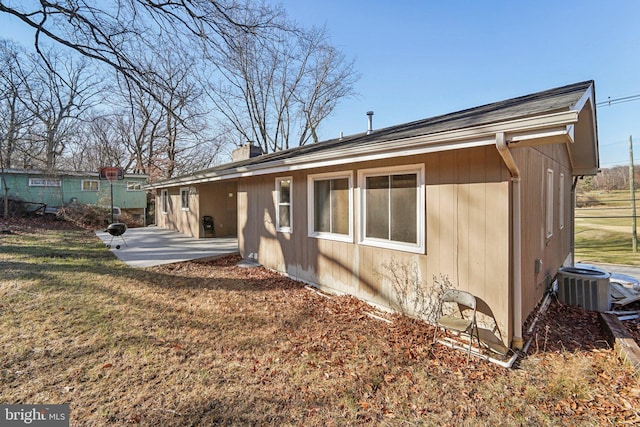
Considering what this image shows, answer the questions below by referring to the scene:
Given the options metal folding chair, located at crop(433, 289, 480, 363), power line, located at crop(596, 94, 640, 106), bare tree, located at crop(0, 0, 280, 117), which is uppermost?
power line, located at crop(596, 94, 640, 106)

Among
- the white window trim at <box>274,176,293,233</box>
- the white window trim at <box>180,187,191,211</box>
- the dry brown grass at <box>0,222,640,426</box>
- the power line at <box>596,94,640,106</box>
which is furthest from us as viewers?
the white window trim at <box>180,187,191,211</box>

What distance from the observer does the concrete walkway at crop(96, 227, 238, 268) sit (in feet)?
26.9

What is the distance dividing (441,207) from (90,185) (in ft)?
70.5

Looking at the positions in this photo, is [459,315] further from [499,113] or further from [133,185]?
[133,185]

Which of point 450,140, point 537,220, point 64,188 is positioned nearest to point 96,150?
point 64,188

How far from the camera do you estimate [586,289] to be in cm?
519

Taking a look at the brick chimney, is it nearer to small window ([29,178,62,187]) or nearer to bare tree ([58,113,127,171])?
small window ([29,178,62,187])

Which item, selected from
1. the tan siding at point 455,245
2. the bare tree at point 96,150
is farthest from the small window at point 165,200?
the tan siding at point 455,245

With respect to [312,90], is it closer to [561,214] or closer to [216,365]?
[561,214]

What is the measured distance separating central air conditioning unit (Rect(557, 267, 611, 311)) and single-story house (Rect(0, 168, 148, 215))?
19252 millimetres

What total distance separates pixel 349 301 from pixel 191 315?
2.56 m

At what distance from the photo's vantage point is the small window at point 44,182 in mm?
17266

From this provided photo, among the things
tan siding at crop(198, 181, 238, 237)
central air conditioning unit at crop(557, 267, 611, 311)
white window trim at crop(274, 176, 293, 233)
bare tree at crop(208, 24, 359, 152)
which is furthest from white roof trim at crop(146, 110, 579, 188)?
bare tree at crop(208, 24, 359, 152)

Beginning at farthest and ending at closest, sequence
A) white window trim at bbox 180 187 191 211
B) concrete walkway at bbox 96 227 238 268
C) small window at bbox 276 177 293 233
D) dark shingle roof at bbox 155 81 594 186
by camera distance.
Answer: white window trim at bbox 180 187 191 211 → concrete walkway at bbox 96 227 238 268 → small window at bbox 276 177 293 233 → dark shingle roof at bbox 155 81 594 186
